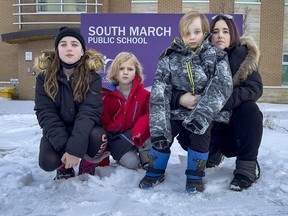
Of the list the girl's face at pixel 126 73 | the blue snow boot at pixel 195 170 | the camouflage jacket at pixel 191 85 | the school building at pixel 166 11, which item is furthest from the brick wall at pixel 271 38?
the blue snow boot at pixel 195 170

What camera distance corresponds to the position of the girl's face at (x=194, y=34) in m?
2.79

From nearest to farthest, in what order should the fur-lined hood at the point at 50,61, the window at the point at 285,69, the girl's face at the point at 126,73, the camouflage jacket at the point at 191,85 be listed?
the camouflage jacket at the point at 191,85 < the fur-lined hood at the point at 50,61 < the girl's face at the point at 126,73 < the window at the point at 285,69

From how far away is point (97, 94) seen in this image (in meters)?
2.94

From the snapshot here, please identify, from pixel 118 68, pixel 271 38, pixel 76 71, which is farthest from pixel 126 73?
pixel 271 38

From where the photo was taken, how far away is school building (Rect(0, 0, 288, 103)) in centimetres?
1526

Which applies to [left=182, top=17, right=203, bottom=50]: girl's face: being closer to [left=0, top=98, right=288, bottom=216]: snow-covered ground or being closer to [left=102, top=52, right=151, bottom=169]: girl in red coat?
[left=102, top=52, right=151, bottom=169]: girl in red coat

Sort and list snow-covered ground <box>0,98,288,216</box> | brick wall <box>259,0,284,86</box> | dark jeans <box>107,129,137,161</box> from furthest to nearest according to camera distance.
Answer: brick wall <box>259,0,284,86</box> < dark jeans <box>107,129,137,161</box> < snow-covered ground <box>0,98,288,216</box>

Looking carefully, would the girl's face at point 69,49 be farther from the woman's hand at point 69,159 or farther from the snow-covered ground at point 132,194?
the snow-covered ground at point 132,194

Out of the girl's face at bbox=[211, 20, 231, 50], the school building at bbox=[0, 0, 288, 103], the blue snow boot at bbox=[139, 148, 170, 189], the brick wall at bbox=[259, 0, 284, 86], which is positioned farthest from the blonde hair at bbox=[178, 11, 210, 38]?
the brick wall at bbox=[259, 0, 284, 86]

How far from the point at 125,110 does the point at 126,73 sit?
34cm

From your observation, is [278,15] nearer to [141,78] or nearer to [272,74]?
[272,74]

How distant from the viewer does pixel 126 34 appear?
6.18 metres

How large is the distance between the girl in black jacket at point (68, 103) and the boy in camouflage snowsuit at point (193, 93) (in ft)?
1.60

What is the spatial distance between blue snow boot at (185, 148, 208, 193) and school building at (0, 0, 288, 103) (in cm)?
1318
